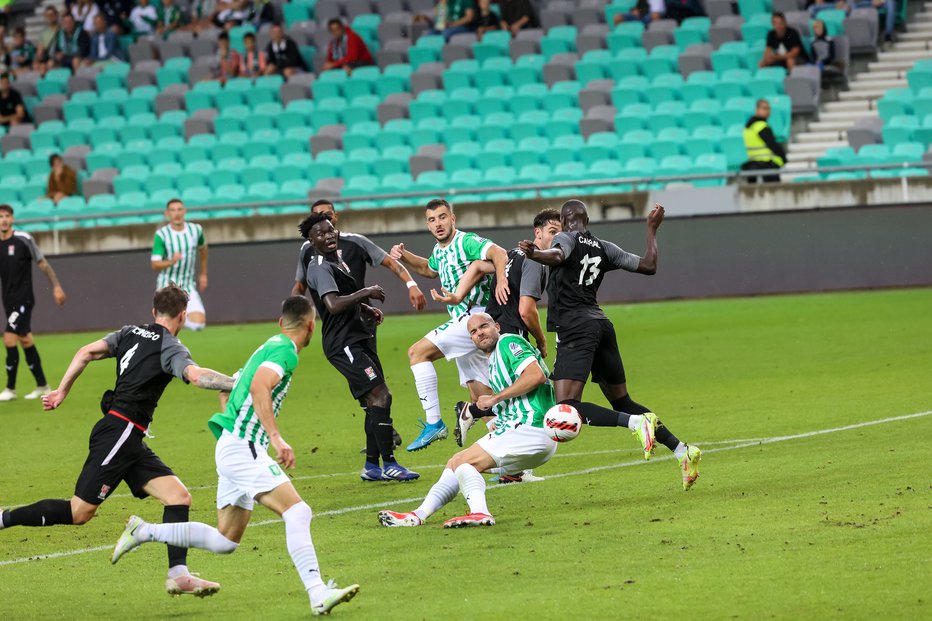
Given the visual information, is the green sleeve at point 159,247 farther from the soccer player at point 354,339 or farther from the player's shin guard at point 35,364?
the soccer player at point 354,339

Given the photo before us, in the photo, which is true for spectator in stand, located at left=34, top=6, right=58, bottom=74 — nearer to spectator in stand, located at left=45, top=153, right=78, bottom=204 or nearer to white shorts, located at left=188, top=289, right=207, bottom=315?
spectator in stand, located at left=45, top=153, right=78, bottom=204

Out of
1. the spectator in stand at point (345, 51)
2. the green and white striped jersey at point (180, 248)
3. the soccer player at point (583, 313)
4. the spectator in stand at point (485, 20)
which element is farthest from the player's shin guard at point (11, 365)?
the spectator in stand at point (485, 20)

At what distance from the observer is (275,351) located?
7.08 metres

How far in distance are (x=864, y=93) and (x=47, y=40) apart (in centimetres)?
1878

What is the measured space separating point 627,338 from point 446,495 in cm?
1038

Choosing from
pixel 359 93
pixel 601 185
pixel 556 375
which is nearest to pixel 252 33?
pixel 359 93

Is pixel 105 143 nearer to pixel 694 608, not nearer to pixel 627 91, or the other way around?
pixel 627 91

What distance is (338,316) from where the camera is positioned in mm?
11125

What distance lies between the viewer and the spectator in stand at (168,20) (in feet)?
105

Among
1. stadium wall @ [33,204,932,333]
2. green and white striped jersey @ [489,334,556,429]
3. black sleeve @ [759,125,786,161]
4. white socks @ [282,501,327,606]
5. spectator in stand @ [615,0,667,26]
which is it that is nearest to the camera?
white socks @ [282,501,327,606]

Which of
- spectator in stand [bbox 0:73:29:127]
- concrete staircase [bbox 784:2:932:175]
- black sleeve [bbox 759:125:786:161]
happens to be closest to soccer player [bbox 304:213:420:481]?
black sleeve [bbox 759:125:786:161]

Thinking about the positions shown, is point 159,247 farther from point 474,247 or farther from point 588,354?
point 588,354

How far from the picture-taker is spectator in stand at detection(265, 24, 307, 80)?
29.5 m

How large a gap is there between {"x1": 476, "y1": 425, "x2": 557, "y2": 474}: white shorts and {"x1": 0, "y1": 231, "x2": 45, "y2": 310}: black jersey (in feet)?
30.6
